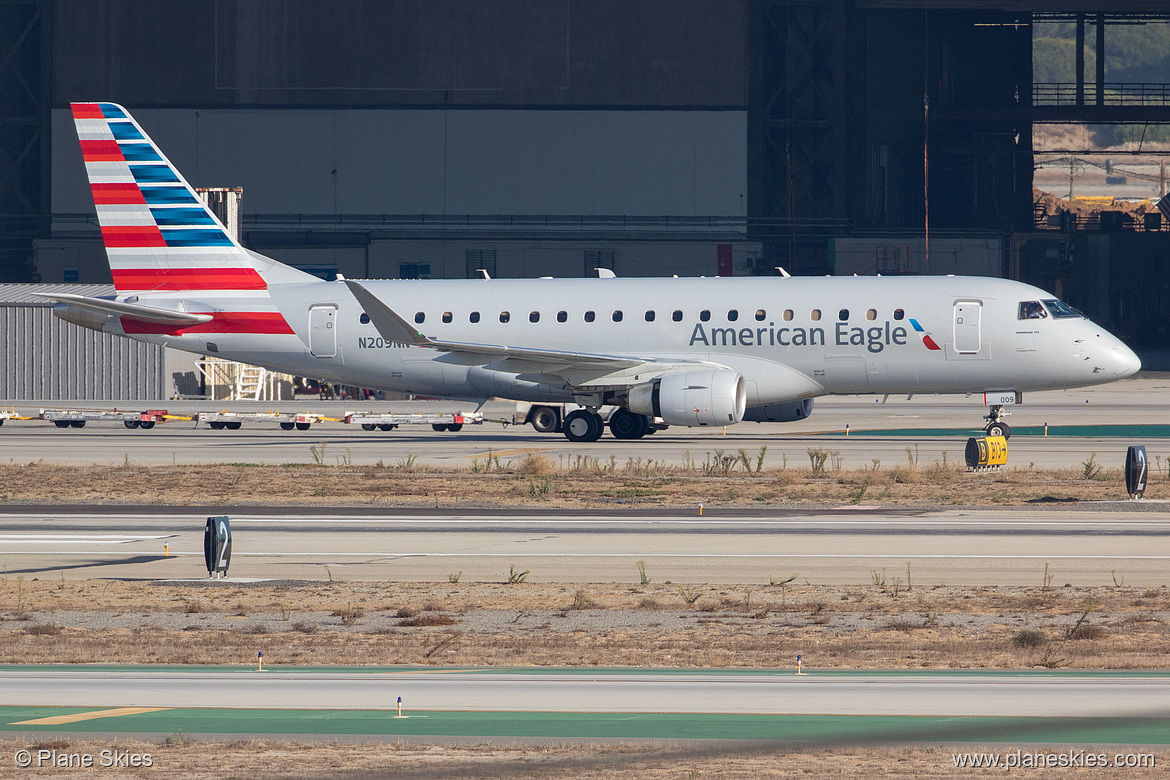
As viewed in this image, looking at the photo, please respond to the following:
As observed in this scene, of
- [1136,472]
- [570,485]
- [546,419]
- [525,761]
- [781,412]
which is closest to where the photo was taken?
[525,761]

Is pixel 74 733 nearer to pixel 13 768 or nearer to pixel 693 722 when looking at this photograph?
pixel 13 768

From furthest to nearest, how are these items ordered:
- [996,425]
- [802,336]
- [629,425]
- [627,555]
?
[629,425]
[802,336]
[996,425]
[627,555]

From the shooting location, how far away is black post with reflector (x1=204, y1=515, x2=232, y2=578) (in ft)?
64.3

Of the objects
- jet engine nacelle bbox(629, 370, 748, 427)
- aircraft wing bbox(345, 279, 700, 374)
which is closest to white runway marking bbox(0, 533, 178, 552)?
aircraft wing bbox(345, 279, 700, 374)

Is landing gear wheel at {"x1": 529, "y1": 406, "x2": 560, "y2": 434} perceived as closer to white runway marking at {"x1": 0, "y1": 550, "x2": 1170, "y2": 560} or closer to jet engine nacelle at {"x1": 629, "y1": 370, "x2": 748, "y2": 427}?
jet engine nacelle at {"x1": 629, "y1": 370, "x2": 748, "y2": 427}

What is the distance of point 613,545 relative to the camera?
2250cm

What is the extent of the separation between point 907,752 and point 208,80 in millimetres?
76133

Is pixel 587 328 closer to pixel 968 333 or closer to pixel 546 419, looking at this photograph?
pixel 546 419

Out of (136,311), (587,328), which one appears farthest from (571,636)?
(136,311)

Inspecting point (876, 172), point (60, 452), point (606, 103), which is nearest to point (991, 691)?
point (60, 452)

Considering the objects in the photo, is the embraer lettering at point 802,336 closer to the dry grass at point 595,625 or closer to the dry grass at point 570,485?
the dry grass at point 570,485

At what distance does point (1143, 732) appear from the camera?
444 inches

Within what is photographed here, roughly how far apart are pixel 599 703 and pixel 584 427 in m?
26.9

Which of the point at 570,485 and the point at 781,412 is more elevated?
the point at 781,412
